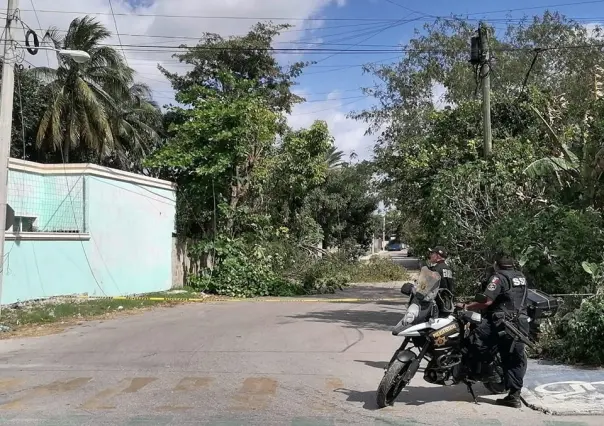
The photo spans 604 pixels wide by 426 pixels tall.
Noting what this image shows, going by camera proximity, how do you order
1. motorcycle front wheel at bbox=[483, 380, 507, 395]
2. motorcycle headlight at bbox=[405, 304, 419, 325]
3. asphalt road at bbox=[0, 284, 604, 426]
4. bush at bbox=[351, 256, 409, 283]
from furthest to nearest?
bush at bbox=[351, 256, 409, 283] < motorcycle front wheel at bbox=[483, 380, 507, 395] < motorcycle headlight at bbox=[405, 304, 419, 325] < asphalt road at bbox=[0, 284, 604, 426]

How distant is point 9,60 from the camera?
1297 centimetres

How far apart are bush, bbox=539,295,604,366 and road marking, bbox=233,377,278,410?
4162 millimetres

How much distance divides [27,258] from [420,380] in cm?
1134

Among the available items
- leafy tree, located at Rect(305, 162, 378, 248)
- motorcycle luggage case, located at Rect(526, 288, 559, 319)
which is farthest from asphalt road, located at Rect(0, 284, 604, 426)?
leafy tree, located at Rect(305, 162, 378, 248)

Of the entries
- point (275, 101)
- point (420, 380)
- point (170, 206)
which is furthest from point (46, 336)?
point (275, 101)

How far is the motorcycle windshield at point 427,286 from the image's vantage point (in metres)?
6.79

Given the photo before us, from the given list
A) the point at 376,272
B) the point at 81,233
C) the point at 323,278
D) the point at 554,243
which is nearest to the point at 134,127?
the point at 376,272

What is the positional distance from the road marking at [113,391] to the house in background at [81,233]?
781 cm

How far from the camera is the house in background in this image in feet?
51.0

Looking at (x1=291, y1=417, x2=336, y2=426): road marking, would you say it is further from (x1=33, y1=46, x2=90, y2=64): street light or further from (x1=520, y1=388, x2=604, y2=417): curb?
(x1=33, y1=46, x2=90, y2=64): street light

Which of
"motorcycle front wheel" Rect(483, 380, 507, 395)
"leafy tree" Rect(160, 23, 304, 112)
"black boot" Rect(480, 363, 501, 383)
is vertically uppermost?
"leafy tree" Rect(160, 23, 304, 112)

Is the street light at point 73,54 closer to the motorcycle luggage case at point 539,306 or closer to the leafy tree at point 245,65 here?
the motorcycle luggage case at point 539,306

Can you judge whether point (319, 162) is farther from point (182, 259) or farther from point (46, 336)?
point (46, 336)

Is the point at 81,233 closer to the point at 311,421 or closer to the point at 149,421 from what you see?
the point at 149,421
